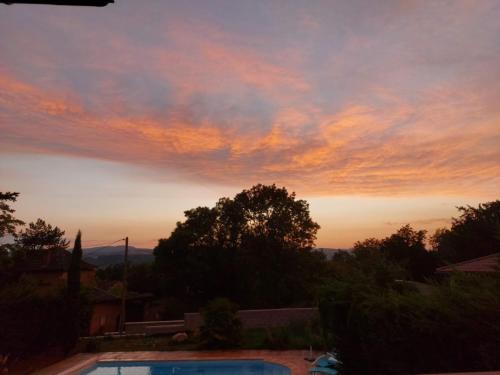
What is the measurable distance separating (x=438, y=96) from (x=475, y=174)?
7332 mm

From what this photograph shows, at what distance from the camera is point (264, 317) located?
21500mm

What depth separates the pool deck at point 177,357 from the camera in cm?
1378

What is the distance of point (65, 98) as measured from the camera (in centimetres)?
1445

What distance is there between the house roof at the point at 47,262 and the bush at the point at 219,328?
1363 centimetres

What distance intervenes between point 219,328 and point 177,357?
7.86ft

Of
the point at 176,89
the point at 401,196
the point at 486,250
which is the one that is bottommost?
the point at 486,250

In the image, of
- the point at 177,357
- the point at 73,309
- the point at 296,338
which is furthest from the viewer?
the point at 296,338

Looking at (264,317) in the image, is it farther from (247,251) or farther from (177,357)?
(247,251)

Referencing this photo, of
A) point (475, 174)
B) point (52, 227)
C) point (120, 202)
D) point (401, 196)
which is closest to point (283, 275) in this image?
point (401, 196)

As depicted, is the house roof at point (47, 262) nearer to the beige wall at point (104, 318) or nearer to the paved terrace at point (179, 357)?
the beige wall at point (104, 318)

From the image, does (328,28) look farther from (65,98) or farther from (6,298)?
(6,298)

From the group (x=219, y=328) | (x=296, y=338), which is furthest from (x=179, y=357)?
(x=296, y=338)

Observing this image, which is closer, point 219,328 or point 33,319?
point 33,319

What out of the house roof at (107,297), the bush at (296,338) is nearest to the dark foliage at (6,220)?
the house roof at (107,297)
